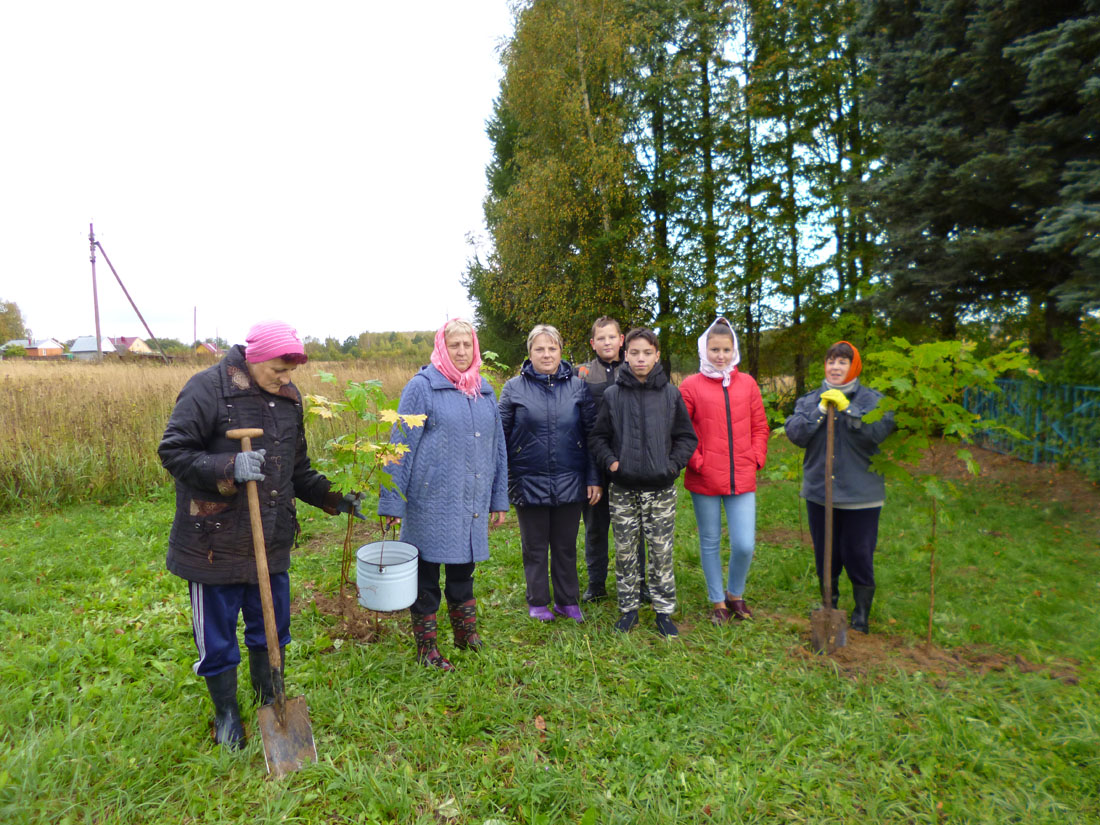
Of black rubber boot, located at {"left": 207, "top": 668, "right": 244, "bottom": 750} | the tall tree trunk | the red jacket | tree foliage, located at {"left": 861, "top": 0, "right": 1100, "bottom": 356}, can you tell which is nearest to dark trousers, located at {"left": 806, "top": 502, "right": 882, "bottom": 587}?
the red jacket

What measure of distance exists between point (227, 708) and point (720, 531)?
9.37 ft

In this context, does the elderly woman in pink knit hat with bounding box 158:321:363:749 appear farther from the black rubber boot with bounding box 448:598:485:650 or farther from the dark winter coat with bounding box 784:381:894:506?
the dark winter coat with bounding box 784:381:894:506

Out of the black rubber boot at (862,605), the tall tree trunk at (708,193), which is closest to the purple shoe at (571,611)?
the black rubber boot at (862,605)

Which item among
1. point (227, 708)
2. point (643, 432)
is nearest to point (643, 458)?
point (643, 432)

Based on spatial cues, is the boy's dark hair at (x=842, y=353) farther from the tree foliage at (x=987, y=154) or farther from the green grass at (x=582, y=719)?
the tree foliage at (x=987, y=154)

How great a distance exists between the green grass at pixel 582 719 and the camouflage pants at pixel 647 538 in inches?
10.0

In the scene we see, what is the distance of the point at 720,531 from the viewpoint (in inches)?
151

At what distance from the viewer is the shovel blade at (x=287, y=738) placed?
8.00 ft

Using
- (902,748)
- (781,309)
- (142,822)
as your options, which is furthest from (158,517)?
(781,309)

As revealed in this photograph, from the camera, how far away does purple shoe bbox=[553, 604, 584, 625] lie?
389cm

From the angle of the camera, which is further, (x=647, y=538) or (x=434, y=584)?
(x=647, y=538)

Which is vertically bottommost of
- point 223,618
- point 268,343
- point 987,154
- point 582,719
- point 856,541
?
point 582,719

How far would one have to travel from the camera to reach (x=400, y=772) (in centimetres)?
246

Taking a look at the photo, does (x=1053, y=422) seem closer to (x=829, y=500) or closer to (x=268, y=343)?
(x=829, y=500)
